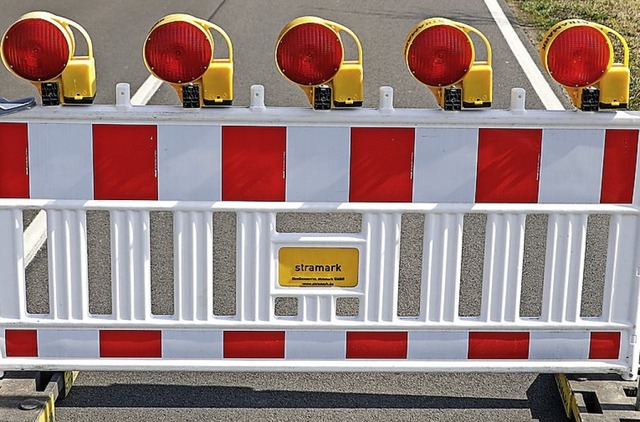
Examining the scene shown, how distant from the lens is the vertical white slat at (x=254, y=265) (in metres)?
4.81

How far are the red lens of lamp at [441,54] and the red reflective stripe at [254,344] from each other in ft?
3.88

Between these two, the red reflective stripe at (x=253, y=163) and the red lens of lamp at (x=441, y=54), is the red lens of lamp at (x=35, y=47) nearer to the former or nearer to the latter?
the red reflective stripe at (x=253, y=163)

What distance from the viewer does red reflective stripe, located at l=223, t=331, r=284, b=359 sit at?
4.96 m

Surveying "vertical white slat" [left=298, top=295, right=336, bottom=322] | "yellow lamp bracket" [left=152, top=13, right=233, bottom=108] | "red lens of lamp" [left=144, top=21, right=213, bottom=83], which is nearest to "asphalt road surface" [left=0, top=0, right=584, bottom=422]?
"vertical white slat" [left=298, top=295, right=336, bottom=322]

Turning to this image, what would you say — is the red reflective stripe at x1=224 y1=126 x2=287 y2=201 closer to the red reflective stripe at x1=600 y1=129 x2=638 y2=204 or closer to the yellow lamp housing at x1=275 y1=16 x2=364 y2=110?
the yellow lamp housing at x1=275 y1=16 x2=364 y2=110

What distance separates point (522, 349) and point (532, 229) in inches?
101

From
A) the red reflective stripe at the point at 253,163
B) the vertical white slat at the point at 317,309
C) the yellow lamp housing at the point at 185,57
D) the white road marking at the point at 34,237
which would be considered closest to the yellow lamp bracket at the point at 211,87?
the yellow lamp housing at the point at 185,57

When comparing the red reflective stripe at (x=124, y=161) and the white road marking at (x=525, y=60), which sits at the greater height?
the white road marking at (x=525, y=60)

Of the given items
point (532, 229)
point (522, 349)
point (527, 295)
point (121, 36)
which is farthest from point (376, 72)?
point (522, 349)

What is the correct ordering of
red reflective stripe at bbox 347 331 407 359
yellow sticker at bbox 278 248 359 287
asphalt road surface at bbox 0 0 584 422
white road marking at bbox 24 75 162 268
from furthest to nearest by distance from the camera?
white road marking at bbox 24 75 162 268 < asphalt road surface at bbox 0 0 584 422 < red reflective stripe at bbox 347 331 407 359 < yellow sticker at bbox 278 248 359 287

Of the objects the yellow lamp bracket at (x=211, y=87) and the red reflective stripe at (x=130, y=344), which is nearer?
the yellow lamp bracket at (x=211, y=87)

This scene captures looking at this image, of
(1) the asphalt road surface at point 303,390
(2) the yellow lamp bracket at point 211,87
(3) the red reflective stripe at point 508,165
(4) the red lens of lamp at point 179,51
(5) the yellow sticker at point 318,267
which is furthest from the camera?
(1) the asphalt road surface at point 303,390

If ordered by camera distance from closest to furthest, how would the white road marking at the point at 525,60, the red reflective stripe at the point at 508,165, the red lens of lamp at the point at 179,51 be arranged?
1. the red lens of lamp at the point at 179,51
2. the red reflective stripe at the point at 508,165
3. the white road marking at the point at 525,60

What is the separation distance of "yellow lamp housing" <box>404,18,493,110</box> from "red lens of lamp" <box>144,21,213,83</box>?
74cm
